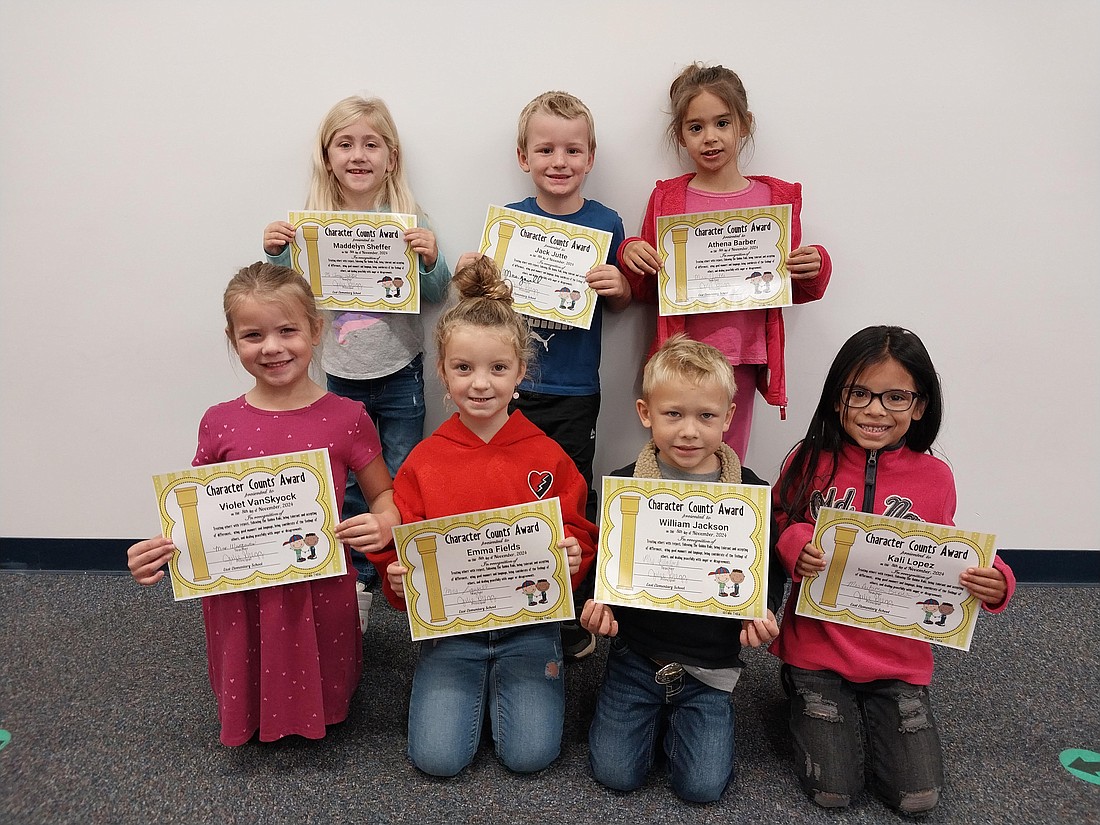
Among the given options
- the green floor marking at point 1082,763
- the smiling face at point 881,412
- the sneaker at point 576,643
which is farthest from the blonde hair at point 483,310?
the green floor marking at point 1082,763

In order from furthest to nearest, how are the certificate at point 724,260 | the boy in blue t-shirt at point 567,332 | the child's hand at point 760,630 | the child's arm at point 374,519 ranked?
the boy in blue t-shirt at point 567,332 < the certificate at point 724,260 < the child's arm at point 374,519 < the child's hand at point 760,630

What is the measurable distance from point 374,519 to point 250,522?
29 centimetres

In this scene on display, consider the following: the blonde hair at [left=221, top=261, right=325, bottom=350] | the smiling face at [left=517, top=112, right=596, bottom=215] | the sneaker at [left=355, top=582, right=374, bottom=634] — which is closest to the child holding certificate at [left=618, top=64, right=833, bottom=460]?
the smiling face at [left=517, top=112, right=596, bottom=215]

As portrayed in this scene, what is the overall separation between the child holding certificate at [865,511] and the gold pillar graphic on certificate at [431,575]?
33.8 inches

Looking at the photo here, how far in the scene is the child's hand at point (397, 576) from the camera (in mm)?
1655

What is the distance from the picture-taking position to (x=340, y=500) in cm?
176

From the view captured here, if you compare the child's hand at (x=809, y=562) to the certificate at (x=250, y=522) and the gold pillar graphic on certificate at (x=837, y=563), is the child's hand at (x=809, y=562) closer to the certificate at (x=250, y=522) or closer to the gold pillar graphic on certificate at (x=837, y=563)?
the gold pillar graphic on certificate at (x=837, y=563)

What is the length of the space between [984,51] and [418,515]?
2.37 m

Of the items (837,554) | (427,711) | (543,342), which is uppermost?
(543,342)

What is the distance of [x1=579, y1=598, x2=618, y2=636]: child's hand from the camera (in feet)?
5.24

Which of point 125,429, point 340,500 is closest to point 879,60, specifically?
point 340,500

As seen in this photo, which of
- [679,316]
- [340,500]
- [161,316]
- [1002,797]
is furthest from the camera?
[161,316]

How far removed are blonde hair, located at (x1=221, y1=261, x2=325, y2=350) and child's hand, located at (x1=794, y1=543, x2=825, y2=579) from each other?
1.37 metres

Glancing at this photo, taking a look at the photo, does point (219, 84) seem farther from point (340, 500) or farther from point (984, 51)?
point (984, 51)
